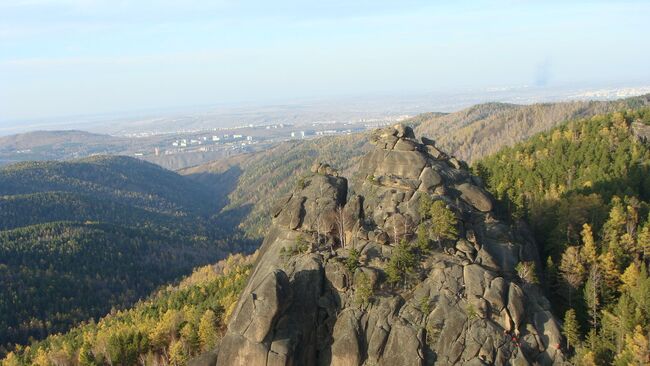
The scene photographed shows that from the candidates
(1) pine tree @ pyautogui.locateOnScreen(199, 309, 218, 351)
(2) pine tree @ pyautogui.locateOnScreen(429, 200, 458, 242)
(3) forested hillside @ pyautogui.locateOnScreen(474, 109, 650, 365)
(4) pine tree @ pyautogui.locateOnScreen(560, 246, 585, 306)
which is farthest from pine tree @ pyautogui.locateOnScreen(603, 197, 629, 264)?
(1) pine tree @ pyautogui.locateOnScreen(199, 309, 218, 351)

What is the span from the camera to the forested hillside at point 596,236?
5166cm

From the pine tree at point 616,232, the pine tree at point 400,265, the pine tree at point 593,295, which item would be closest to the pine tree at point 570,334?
the pine tree at point 593,295

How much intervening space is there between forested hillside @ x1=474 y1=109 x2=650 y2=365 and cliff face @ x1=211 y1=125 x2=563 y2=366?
595cm

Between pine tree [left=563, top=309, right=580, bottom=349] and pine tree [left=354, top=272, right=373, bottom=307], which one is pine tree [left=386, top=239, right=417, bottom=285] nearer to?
pine tree [left=354, top=272, right=373, bottom=307]

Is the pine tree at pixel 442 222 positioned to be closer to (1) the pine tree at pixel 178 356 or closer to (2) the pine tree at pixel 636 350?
(2) the pine tree at pixel 636 350

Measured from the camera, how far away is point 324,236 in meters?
60.5

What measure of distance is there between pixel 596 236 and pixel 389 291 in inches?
1593

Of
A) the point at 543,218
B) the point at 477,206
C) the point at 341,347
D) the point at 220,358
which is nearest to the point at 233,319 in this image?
the point at 220,358

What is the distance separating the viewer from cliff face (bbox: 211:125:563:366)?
47438 millimetres

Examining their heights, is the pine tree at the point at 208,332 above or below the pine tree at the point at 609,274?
below

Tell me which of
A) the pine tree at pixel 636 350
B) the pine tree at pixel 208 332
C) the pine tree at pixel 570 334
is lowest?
the pine tree at pixel 208 332

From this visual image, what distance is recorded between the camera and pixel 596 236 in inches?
2908

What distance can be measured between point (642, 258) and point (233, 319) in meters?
55.1

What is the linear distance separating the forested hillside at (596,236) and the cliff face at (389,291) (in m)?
5.95
